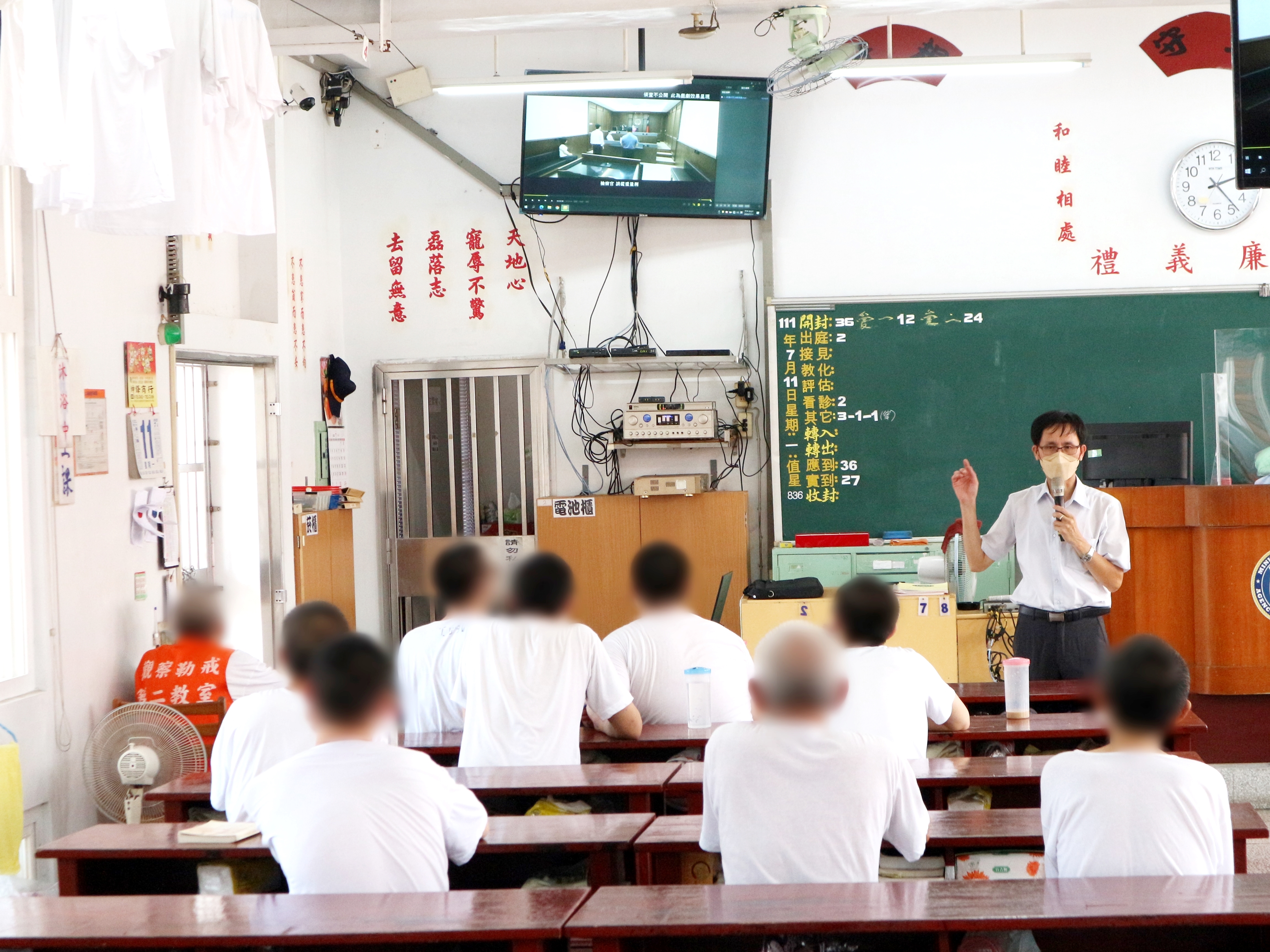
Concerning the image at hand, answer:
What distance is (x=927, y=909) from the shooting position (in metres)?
2.00

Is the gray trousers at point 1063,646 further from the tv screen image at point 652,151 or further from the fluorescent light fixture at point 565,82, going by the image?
the fluorescent light fixture at point 565,82

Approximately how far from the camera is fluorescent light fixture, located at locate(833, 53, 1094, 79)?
6.06 m

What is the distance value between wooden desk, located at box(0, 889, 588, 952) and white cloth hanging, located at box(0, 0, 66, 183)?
1735mm

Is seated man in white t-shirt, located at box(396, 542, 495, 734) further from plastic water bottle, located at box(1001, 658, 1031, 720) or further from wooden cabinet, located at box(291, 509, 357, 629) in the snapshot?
wooden cabinet, located at box(291, 509, 357, 629)

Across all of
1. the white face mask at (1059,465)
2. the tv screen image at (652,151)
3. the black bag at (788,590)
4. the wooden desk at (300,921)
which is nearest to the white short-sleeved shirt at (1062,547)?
the white face mask at (1059,465)

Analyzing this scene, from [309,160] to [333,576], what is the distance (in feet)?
7.43

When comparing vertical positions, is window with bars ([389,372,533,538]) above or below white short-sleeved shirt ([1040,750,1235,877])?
above

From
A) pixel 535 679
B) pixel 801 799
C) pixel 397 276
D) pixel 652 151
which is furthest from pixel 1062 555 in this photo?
pixel 397 276

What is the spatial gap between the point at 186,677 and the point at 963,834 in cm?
298

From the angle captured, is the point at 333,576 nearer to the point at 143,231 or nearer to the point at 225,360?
the point at 225,360

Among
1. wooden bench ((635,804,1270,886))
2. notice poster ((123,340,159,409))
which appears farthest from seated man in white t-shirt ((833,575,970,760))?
notice poster ((123,340,159,409))

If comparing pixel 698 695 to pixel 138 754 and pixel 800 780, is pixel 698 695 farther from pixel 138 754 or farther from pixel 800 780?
pixel 138 754

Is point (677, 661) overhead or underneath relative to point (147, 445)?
underneath

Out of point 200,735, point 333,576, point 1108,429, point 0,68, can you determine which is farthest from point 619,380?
point 0,68
